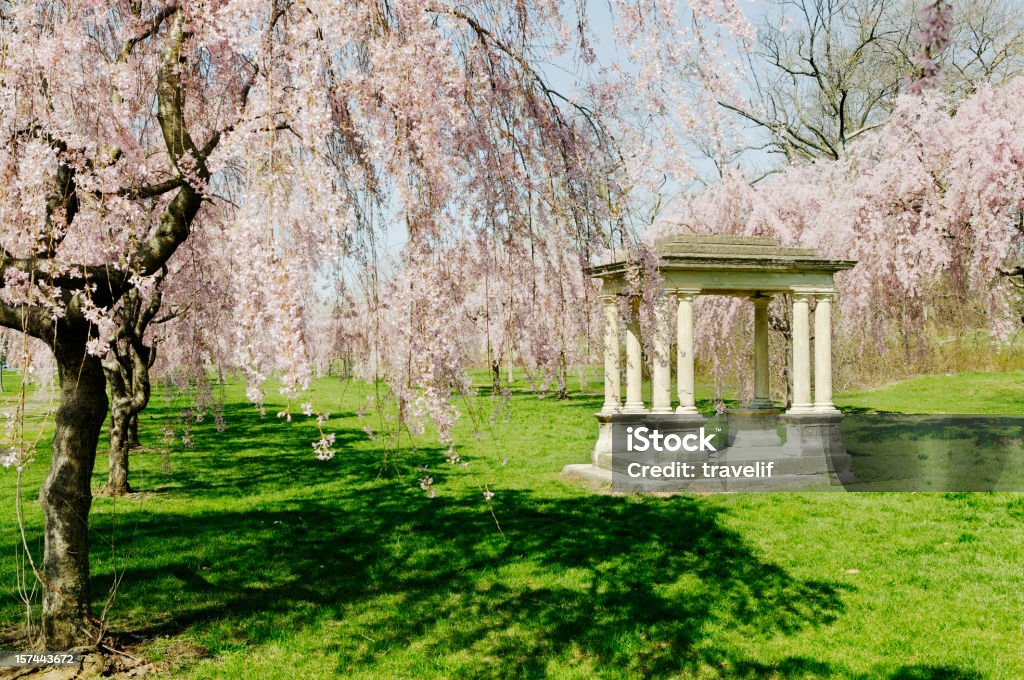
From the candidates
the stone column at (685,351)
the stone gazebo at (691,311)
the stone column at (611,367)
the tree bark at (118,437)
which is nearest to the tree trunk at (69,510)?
the tree bark at (118,437)

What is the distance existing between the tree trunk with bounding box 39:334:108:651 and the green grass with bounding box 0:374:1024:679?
67cm

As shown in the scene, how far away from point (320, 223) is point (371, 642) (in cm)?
402

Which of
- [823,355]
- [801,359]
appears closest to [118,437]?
[801,359]

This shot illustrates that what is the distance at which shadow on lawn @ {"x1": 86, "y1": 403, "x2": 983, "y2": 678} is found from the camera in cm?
591

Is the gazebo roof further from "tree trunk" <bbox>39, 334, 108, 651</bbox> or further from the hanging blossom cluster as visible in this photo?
the hanging blossom cluster

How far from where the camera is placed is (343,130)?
13.3ft

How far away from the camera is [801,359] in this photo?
13.2m

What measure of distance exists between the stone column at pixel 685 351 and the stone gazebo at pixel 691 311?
2 cm

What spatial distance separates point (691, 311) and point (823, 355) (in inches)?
107

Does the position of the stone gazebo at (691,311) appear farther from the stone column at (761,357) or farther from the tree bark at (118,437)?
the tree bark at (118,437)

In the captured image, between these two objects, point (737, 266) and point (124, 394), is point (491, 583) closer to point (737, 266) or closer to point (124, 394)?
point (124, 394)

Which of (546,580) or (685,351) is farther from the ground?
(685,351)

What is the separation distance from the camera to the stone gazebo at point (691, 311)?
12.2 meters

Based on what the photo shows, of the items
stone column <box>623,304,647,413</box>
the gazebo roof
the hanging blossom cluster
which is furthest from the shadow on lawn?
the hanging blossom cluster
